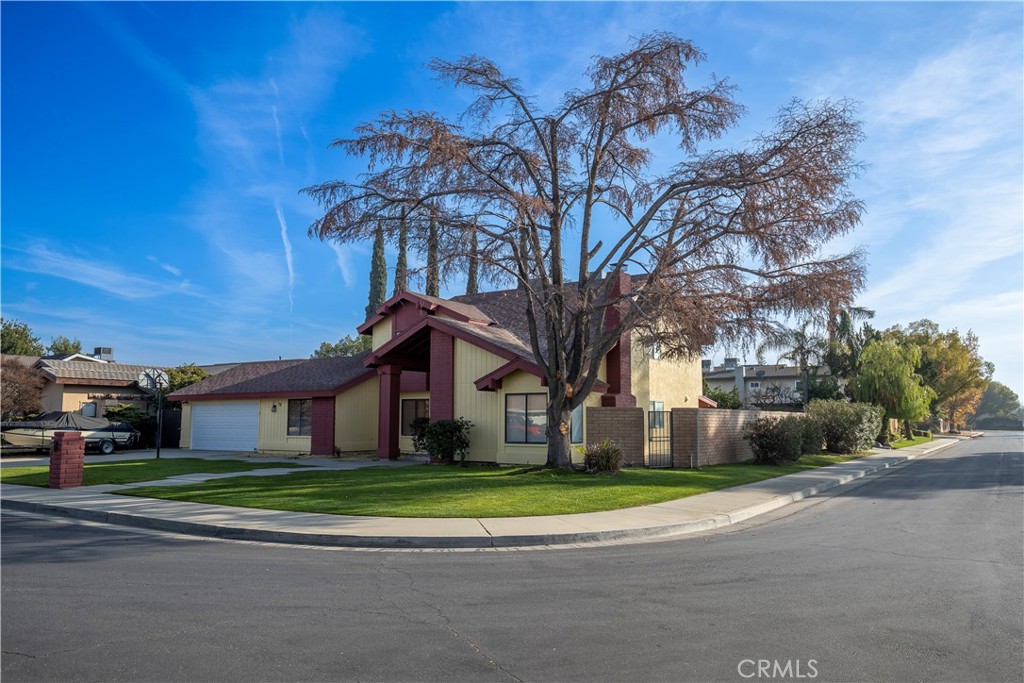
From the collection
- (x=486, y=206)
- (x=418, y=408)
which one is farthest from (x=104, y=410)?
(x=486, y=206)

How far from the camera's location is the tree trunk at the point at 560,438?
18938 mm

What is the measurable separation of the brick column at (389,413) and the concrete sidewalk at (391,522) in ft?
36.6

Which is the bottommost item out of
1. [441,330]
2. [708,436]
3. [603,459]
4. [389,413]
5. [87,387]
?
[603,459]

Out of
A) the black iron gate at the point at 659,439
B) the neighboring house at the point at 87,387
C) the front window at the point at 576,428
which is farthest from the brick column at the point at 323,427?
the neighboring house at the point at 87,387

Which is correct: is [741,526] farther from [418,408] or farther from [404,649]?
[418,408]

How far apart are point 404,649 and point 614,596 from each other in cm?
251

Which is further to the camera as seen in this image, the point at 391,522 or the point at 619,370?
the point at 619,370

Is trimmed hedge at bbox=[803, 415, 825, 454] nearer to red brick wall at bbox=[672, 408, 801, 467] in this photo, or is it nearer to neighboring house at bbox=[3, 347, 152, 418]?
red brick wall at bbox=[672, 408, 801, 467]

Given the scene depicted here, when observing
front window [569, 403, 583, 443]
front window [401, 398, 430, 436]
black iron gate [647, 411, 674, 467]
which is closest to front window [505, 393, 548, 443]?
front window [569, 403, 583, 443]

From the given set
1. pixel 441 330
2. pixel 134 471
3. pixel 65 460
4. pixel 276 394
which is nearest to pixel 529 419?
pixel 441 330

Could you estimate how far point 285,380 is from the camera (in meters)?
30.1

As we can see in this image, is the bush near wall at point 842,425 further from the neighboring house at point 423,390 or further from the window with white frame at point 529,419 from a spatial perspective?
the window with white frame at point 529,419

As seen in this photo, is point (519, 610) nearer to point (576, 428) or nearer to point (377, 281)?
point (576, 428)

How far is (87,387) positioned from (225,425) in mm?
10546
